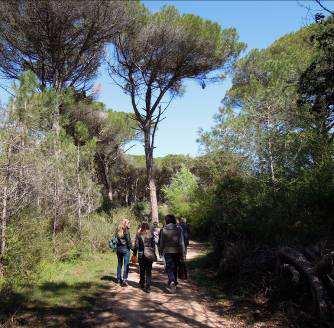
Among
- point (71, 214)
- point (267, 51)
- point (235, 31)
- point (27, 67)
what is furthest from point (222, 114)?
point (71, 214)

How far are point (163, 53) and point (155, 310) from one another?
13215 mm

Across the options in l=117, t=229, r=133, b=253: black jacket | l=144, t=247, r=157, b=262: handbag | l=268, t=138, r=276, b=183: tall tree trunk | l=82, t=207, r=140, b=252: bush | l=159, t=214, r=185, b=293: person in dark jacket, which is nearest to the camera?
l=144, t=247, r=157, b=262: handbag

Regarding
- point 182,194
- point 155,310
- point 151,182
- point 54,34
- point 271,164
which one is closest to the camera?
point 155,310

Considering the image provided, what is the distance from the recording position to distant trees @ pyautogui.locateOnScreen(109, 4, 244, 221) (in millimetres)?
16781

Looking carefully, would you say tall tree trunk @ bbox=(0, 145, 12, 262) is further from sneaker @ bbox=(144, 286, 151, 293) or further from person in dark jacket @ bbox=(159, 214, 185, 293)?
person in dark jacket @ bbox=(159, 214, 185, 293)

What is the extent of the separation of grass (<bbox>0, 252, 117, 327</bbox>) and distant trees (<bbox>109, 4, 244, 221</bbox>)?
328 inches

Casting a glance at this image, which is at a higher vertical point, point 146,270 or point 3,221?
point 3,221

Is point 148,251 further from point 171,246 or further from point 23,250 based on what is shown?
point 23,250

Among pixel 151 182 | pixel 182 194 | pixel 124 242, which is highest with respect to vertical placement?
pixel 151 182

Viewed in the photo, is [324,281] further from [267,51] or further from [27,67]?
[267,51]

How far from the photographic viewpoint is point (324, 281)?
5922 millimetres

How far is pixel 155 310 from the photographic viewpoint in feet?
21.8

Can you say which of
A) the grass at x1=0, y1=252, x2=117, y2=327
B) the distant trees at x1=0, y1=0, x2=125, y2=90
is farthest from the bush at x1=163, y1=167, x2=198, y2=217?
the grass at x1=0, y1=252, x2=117, y2=327

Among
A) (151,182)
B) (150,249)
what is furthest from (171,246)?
(151,182)
